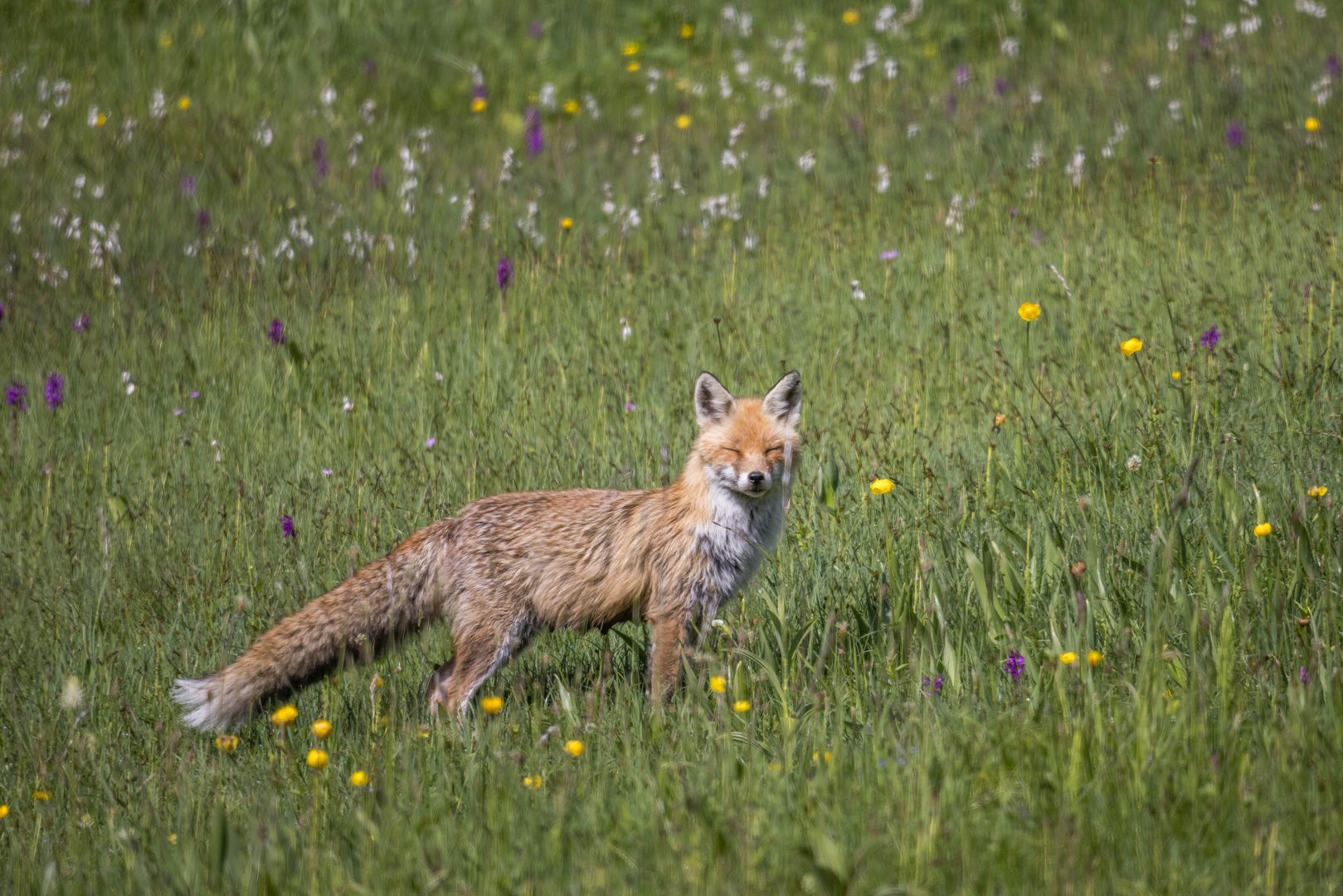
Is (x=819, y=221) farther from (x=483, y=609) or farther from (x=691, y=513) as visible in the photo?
(x=483, y=609)

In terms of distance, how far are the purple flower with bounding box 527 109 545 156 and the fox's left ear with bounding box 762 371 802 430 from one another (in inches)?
254

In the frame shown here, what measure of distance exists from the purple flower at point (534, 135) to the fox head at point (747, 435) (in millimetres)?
6425

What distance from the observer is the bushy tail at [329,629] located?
4223 millimetres

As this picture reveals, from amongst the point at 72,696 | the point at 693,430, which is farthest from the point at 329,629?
the point at 693,430

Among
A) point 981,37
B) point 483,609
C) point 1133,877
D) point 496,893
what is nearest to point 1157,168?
point 981,37

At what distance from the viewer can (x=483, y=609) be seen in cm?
480

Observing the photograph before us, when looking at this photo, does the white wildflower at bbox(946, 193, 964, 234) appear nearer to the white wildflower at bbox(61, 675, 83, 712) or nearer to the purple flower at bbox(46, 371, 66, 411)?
the purple flower at bbox(46, 371, 66, 411)

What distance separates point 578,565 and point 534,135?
706cm

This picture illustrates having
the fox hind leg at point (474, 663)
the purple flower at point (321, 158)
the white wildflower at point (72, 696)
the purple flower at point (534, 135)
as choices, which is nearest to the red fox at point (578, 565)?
the fox hind leg at point (474, 663)

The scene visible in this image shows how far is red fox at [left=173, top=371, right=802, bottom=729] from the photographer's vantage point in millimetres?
4730

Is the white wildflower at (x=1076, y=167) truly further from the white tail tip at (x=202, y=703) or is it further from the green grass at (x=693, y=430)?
the white tail tip at (x=202, y=703)

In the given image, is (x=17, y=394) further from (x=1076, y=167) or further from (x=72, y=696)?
(x=1076, y=167)

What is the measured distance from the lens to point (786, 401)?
17.1ft

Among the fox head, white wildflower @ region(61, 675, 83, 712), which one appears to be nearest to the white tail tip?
white wildflower @ region(61, 675, 83, 712)
